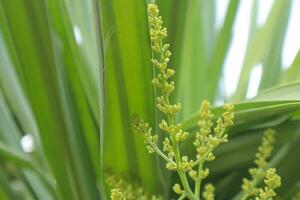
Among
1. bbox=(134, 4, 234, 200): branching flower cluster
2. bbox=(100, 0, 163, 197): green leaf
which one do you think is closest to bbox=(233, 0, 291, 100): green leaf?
bbox=(100, 0, 163, 197): green leaf

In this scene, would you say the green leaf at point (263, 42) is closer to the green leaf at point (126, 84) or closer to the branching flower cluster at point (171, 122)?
the green leaf at point (126, 84)

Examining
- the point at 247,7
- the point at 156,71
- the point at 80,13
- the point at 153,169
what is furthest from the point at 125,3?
the point at 247,7

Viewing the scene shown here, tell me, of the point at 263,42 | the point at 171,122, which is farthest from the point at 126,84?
the point at 263,42

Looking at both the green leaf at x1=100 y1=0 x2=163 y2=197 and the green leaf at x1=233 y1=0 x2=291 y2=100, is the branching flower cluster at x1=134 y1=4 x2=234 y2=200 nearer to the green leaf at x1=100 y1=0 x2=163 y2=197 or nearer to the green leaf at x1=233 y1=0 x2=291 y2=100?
the green leaf at x1=100 y1=0 x2=163 y2=197

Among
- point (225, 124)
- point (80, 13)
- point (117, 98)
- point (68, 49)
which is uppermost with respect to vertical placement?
point (80, 13)

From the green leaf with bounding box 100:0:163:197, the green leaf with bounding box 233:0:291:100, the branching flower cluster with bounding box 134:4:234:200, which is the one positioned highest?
the green leaf with bounding box 233:0:291:100

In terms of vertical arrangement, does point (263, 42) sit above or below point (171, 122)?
above

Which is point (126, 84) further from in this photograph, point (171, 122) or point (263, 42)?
point (263, 42)

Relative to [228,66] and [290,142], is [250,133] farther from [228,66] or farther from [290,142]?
[228,66]

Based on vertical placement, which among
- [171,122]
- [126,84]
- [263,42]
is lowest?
[171,122]

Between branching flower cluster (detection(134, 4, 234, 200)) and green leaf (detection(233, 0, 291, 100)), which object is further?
green leaf (detection(233, 0, 291, 100))

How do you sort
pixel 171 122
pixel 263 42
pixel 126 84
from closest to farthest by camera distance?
pixel 171 122, pixel 126 84, pixel 263 42
